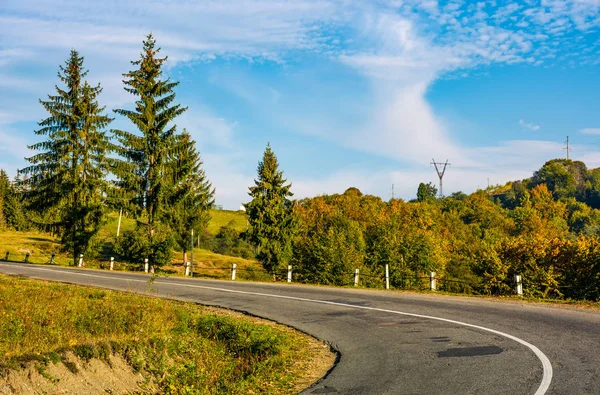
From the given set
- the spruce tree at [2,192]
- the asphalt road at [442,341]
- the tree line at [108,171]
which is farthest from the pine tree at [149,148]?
the spruce tree at [2,192]

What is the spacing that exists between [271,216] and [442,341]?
49797 millimetres

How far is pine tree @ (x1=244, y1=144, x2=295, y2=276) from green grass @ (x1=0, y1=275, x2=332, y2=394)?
44.4m

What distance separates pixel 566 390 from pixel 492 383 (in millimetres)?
912

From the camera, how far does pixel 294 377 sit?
8156 mm

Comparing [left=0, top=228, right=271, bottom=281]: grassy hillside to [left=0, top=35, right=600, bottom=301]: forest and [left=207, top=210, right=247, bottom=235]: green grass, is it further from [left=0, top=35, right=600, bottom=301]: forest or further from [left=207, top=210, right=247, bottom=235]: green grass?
[left=207, top=210, right=247, bottom=235]: green grass

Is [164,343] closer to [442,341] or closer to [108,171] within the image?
[442,341]

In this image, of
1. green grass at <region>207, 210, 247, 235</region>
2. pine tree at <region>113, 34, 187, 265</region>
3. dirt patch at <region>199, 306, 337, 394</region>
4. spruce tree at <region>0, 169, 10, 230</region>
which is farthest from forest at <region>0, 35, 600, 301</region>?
spruce tree at <region>0, 169, 10, 230</region>

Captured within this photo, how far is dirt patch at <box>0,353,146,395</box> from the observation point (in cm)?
638

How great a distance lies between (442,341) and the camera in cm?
980

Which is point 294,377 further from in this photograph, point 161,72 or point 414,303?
point 161,72

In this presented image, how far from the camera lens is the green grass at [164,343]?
302 inches

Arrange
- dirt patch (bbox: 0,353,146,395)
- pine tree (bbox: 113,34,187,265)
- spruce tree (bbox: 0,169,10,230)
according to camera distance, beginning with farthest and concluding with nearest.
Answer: spruce tree (bbox: 0,169,10,230), pine tree (bbox: 113,34,187,265), dirt patch (bbox: 0,353,146,395)

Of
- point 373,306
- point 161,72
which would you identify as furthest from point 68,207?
point 373,306

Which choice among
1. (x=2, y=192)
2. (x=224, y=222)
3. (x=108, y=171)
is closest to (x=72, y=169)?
(x=108, y=171)
